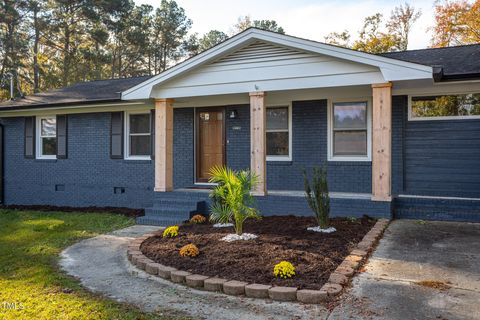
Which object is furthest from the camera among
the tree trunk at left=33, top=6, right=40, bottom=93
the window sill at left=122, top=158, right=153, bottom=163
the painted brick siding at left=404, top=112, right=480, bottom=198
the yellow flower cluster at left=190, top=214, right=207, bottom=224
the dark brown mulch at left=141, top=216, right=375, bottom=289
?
the tree trunk at left=33, top=6, right=40, bottom=93

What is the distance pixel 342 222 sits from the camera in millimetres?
7090

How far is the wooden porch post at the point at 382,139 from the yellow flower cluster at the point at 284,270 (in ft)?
11.4

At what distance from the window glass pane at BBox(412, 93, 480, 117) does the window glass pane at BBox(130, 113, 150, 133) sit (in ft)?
22.3

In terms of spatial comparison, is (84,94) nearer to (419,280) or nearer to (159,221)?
(159,221)

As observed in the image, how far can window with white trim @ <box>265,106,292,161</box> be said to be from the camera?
32.7 feet

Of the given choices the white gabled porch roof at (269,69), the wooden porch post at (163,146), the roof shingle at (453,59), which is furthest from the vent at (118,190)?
the roof shingle at (453,59)

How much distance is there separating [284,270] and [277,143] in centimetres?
600

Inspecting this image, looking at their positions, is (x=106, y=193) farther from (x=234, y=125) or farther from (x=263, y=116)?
(x=263, y=116)

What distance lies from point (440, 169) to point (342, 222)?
2971 millimetres

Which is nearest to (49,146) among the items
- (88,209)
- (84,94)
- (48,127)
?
(48,127)

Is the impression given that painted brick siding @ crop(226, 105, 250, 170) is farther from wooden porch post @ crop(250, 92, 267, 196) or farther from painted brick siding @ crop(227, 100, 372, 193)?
wooden porch post @ crop(250, 92, 267, 196)

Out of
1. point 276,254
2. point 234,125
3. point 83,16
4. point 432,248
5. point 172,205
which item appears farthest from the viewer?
point 83,16

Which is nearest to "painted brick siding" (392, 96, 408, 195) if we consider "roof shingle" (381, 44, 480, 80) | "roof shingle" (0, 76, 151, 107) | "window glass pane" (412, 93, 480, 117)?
"window glass pane" (412, 93, 480, 117)

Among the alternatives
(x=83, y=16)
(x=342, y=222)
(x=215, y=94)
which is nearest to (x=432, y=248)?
(x=342, y=222)
